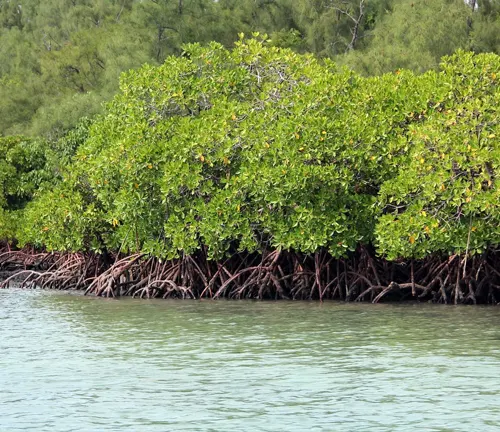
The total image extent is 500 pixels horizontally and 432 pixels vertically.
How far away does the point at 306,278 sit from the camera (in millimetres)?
19609

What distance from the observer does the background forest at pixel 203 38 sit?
34625 millimetres

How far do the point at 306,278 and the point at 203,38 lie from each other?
1034 inches

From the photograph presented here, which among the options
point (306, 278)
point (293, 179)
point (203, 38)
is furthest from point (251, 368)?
point (203, 38)

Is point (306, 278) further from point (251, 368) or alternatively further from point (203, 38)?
point (203, 38)

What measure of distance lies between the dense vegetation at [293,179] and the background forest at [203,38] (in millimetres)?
13849

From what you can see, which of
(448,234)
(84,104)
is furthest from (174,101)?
(84,104)

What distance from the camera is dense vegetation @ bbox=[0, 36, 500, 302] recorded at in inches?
699

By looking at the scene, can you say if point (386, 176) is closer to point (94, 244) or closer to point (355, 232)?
point (355, 232)

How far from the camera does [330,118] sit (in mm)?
19359

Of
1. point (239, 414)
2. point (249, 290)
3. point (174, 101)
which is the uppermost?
point (174, 101)

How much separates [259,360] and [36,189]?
18.3 meters

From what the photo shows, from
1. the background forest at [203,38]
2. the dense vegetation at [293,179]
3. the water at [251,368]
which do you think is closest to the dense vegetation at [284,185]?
the dense vegetation at [293,179]

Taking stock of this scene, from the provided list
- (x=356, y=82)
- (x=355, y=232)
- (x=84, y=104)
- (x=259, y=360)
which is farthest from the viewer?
(x=84, y=104)

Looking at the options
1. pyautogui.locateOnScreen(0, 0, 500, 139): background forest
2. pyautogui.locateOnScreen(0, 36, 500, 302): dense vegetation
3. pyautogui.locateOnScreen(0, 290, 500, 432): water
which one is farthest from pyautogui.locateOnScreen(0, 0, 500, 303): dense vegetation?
pyautogui.locateOnScreen(0, 0, 500, 139): background forest
